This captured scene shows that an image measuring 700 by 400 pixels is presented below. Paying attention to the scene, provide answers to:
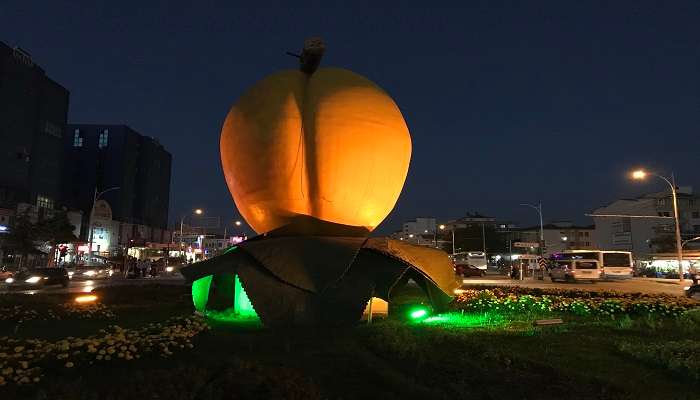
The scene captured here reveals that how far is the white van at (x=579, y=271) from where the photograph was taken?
3498 centimetres

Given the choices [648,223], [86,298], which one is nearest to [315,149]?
[86,298]

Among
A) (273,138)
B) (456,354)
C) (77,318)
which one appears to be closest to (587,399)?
(456,354)

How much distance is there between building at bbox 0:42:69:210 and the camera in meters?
54.8

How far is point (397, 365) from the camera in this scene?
7.46m

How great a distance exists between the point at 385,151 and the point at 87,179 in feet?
292

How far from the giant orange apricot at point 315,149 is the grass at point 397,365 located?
3119 millimetres

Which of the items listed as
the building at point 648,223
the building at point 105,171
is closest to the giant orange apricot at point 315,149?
the building at point 648,223

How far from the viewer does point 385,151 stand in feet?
41.9

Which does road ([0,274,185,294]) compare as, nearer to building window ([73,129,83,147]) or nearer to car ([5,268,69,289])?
car ([5,268,69,289])

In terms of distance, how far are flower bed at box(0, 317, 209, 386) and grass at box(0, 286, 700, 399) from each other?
181mm

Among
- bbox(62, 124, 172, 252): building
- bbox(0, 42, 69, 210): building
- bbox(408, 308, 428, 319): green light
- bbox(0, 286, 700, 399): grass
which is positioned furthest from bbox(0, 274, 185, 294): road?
bbox(62, 124, 172, 252): building

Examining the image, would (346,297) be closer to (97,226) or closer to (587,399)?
(587,399)

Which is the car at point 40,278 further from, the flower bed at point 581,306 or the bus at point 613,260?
the bus at point 613,260

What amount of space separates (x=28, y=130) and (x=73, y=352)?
2447 inches
